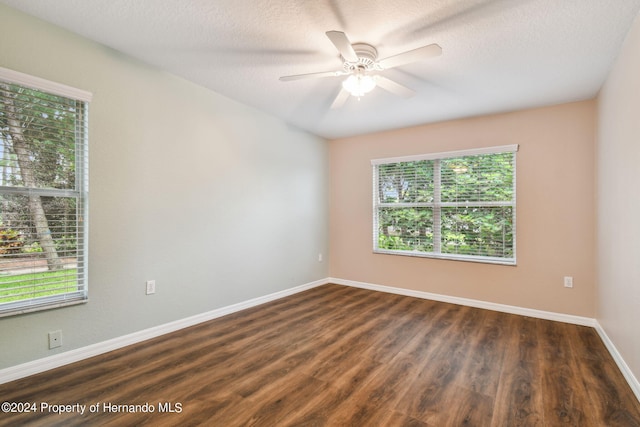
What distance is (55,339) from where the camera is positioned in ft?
7.17

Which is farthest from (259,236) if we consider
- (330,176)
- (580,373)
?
(580,373)

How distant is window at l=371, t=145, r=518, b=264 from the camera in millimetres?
3719

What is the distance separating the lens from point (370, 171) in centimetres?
477

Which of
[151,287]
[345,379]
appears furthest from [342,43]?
[151,287]

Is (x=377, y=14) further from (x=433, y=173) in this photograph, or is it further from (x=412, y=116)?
(x=433, y=173)

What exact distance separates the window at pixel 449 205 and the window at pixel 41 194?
3616 millimetres

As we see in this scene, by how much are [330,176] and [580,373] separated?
385cm

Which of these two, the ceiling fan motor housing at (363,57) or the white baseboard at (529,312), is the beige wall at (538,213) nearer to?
the white baseboard at (529,312)

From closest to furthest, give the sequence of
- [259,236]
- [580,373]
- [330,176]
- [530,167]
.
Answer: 1. [580,373]
2. [530,167]
3. [259,236]
4. [330,176]

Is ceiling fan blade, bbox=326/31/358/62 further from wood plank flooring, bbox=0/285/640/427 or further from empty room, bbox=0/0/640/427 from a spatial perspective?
wood plank flooring, bbox=0/285/640/427

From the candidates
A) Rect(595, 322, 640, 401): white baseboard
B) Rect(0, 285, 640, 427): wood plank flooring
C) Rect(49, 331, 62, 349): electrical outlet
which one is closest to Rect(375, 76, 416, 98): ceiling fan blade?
Rect(0, 285, 640, 427): wood plank flooring

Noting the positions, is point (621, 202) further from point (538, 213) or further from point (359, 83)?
point (359, 83)

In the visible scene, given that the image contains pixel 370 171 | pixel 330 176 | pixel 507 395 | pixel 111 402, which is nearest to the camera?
pixel 111 402

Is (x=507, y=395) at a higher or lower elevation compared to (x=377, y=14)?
lower
